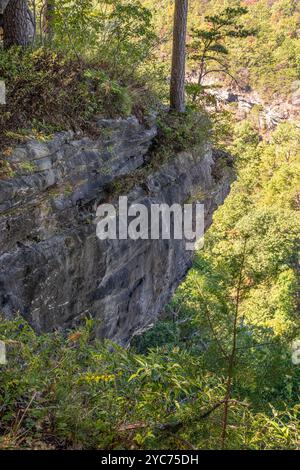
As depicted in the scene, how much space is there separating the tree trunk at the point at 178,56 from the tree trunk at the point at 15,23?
148 inches

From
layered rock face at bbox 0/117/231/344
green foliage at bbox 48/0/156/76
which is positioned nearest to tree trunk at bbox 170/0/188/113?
green foliage at bbox 48/0/156/76

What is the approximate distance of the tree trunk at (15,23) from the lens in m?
Result: 6.70

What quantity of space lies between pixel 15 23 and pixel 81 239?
11.7 ft

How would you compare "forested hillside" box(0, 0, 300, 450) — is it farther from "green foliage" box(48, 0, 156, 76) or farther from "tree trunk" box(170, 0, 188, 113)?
"tree trunk" box(170, 0, 188, 113)

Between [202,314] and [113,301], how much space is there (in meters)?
4.68

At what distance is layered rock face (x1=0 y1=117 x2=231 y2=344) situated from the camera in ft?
18.4

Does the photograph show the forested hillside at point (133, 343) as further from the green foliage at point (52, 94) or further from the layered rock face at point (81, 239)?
the layered rock face at point (81, 239)

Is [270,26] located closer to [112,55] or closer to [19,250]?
[112,55]

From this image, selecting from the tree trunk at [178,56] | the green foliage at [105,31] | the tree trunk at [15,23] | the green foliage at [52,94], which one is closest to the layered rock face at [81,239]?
the green foliage at [52,94]

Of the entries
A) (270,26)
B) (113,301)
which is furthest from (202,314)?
(270,26)

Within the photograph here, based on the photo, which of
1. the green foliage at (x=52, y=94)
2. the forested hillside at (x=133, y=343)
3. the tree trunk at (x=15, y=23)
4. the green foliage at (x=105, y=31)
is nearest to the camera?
the forested hillside at (x=133, y=343)

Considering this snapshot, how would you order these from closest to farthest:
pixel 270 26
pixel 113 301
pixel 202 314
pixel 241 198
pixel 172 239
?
pixel 202 314
pixel 113 301
pixel 172 239
pixel 241 198
pixel 270 26

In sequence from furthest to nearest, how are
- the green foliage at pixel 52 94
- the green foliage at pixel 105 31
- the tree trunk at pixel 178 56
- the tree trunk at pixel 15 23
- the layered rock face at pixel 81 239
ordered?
the tree trunk at pixel 178 56, the green foliage at pixel 105 31, the tree trunk at pixel 15 23, the green foliage at pixel 52 94, the layered rock face at pixel 81 239

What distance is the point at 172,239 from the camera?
926 centimetres
